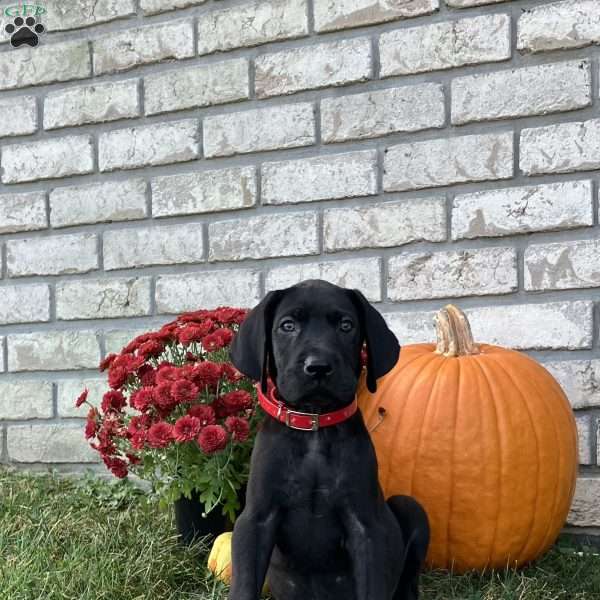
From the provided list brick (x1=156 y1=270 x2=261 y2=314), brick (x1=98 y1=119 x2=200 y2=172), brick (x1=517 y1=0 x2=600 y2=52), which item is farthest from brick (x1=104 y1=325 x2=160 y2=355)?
brick (x1=517 y1=0 x2=600 y2=52)

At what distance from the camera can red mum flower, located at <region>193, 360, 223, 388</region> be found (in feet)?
9.26

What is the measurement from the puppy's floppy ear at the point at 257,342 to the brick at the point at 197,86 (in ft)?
5.90

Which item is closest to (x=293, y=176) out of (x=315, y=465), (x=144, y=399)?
(x=144, y=399)

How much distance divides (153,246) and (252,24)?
1.18 metres

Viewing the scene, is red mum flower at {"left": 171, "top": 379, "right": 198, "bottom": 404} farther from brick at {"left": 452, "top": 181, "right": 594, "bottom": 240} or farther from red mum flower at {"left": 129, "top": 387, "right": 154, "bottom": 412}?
brick at {"left": 452, "top": 181, "right": 594, "bottom": 240}

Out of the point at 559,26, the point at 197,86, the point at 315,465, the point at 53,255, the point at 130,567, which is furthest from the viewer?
the point at 53,255

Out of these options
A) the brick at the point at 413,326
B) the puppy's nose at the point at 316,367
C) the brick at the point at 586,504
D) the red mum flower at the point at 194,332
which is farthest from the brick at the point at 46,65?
the brick at the point at 586,504

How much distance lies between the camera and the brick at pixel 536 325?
321 centimetres

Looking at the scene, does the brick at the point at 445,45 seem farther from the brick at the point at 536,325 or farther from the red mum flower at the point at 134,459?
the red mum flower at the point at 134,459

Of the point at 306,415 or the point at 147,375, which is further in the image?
the point at 147,375

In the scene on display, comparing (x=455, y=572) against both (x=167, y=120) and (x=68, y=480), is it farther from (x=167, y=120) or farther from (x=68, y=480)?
(x=167, y=120)

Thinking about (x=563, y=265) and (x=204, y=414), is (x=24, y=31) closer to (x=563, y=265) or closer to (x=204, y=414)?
(x=204, y=414)

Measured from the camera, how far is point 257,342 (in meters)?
2.25

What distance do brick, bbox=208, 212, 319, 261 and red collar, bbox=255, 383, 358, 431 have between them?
1477 mm
